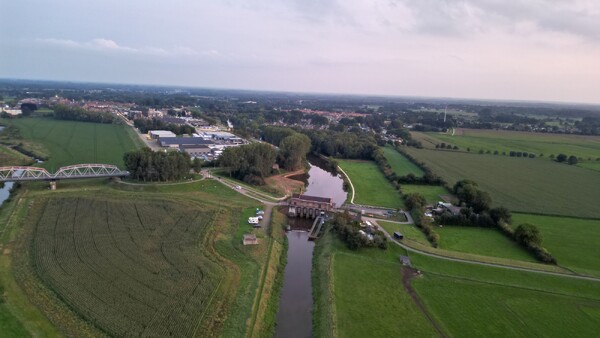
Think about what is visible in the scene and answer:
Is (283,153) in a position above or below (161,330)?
above

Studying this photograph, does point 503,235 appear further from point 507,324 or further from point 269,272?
point 269,272

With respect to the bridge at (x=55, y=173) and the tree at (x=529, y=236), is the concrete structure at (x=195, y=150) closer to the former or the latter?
the bridge at (x=55, y=173)

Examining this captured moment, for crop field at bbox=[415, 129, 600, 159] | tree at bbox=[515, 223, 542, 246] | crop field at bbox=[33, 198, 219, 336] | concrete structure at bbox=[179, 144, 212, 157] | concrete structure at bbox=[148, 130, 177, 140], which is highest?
crop field at bbox=[415, 129, 600, 159]

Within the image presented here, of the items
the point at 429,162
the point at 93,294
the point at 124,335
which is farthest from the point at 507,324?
the point at 429,162

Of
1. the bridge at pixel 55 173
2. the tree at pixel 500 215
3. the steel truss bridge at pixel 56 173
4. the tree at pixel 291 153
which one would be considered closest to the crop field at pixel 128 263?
the bridge at pixel 55 173

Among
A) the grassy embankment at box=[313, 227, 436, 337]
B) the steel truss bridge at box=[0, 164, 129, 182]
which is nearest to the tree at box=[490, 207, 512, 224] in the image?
the grassy embankment at box=[313, 227, 436, 337]

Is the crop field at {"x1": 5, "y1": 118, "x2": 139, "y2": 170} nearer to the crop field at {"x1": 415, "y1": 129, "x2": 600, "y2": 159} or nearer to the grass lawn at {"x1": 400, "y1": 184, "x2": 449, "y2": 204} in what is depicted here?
the grass lawn at {"x1": 400, "y1": 184, "x2": 449, "y2": 204}

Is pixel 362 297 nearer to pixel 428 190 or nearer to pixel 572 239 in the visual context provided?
pixel 572 239

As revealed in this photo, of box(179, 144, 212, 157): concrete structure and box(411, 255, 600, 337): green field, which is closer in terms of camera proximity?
box(411, 255, 600, 337): green field
